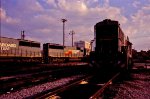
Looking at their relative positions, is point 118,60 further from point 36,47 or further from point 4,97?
point 36,47

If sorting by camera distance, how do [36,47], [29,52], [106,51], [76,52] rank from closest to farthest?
[106,51], [29,52], [36,47], [76,52]

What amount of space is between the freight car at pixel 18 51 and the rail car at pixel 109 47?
41.6 feet

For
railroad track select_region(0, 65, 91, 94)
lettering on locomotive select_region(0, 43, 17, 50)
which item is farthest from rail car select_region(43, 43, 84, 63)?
railroad track select_region(0, 65, 91, 94)

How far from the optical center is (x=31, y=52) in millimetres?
29297

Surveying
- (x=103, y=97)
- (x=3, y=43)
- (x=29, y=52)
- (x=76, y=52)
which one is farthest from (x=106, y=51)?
(x=76, y=52)

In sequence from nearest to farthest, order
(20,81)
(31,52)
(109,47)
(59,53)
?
1. (20,81)
2. (109,47)
3. (31,52)
4. (59,53)

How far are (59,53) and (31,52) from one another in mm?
8203

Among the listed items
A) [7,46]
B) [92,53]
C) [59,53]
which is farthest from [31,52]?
[92,53]

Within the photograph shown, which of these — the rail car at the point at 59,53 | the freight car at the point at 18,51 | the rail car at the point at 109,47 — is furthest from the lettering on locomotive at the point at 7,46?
the rail car at the point at 109,47

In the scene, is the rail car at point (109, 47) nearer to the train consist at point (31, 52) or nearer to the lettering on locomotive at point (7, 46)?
the lettering on locomotive at point (7, 46)

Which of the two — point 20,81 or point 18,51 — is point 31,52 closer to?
point 18,51

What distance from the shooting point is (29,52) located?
28.8m

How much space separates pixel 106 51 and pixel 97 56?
0.94 metres

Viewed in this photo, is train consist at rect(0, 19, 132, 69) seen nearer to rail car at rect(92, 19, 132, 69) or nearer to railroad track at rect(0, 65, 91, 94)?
rail car at rect(92, 19, 132, 69)
